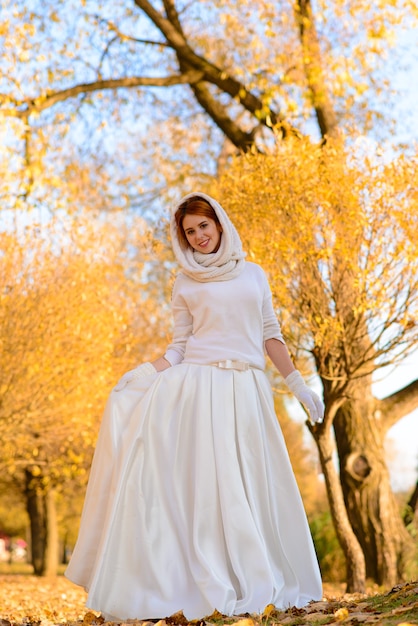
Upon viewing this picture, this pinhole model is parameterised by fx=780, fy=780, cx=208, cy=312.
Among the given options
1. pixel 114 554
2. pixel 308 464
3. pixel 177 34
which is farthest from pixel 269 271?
pixel 308 464

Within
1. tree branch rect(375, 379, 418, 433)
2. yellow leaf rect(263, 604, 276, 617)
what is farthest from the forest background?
yellow leaf rect(263, 604, 276, 617)

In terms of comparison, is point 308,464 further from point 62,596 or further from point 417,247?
point 417,247

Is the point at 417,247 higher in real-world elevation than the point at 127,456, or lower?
higher

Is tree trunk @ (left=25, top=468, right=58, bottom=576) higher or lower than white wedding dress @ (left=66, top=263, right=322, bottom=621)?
lower

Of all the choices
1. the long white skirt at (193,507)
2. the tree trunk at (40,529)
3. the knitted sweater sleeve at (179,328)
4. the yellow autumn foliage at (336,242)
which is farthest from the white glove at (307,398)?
the tree trunk at (40,529)

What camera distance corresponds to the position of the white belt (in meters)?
4.14

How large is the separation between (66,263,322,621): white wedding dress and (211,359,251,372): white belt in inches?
1.2

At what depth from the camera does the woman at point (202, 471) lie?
3711 millimetres

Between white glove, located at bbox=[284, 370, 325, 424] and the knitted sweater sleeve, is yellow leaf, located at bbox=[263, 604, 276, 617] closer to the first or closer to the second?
white glove, located at bbox=[284, 370, 325, 424]

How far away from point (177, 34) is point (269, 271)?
17.5 ft

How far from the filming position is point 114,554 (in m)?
3.76

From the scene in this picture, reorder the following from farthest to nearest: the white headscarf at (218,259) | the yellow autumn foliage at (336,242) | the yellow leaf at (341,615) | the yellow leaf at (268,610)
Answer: the yellow autumn foliage at (336,242)
the white headscarf at (218,259)
the yellow leaf at (268,610)
the yellow leaf at (341,615)

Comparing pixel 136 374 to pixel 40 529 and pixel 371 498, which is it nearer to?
pixel 371 498

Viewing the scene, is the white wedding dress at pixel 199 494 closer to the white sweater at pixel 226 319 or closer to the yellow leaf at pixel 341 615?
the white sweater at pixel 226 319
